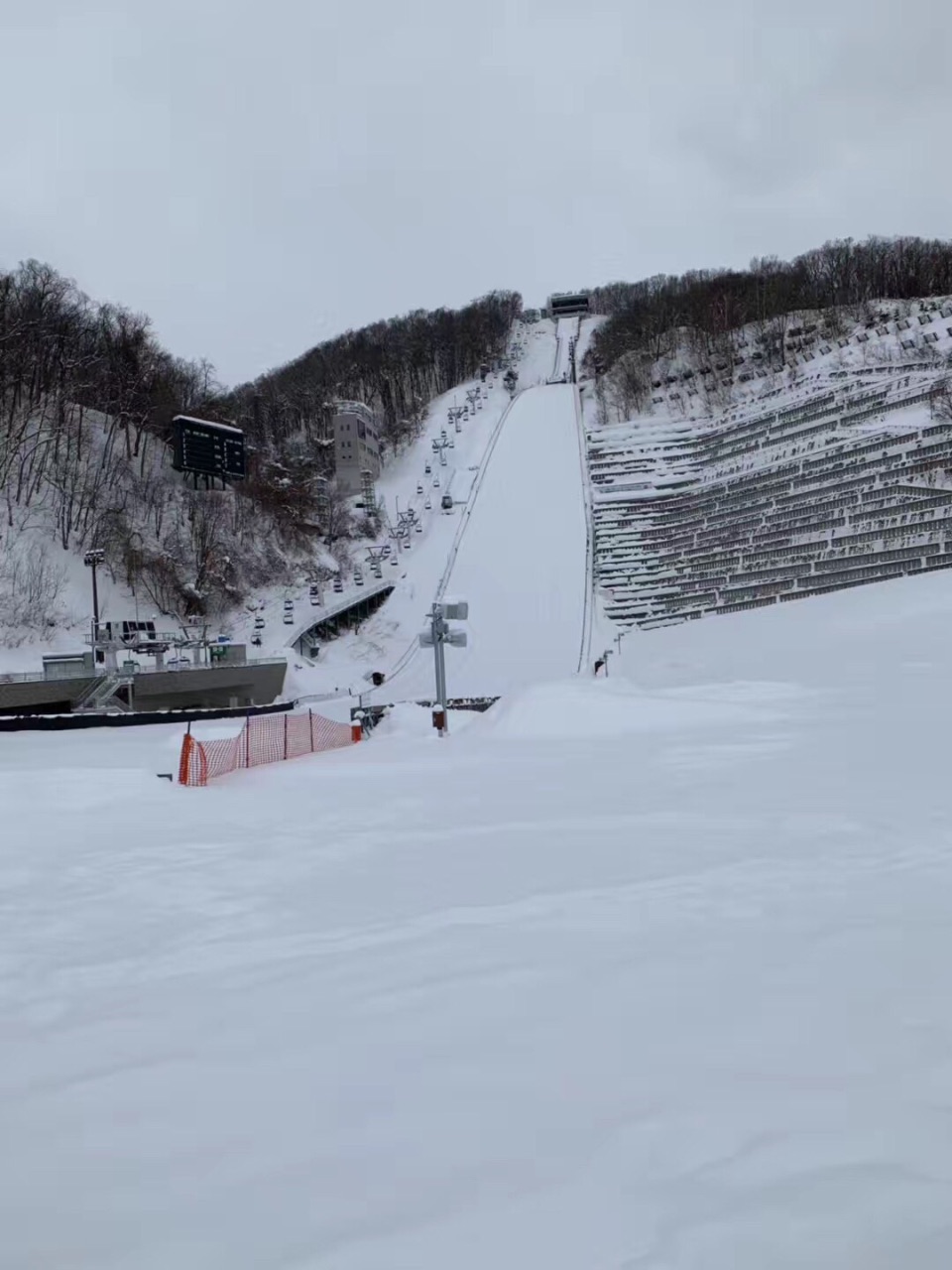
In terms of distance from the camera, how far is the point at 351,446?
6669 cm

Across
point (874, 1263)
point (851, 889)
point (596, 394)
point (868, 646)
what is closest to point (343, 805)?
point (851, 889)

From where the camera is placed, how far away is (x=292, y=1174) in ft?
7.01

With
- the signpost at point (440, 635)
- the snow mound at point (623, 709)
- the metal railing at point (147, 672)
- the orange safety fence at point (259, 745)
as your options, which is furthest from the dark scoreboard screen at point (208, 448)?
the snow mound at point (623, 709)

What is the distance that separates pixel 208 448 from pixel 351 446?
23210 millimetres

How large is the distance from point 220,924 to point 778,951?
109 inches

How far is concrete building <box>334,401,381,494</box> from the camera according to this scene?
6488cm

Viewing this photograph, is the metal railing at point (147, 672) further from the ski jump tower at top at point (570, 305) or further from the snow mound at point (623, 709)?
the ski jump tower at top at point (570, 305)

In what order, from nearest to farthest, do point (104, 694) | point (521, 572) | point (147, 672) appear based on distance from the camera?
point (104, 694)
point (147, 672)
point (521, 572)

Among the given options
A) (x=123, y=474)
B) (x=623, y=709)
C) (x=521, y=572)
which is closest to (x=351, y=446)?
(x=123, y=474)

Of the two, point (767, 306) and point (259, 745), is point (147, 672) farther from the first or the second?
point (767, 306)

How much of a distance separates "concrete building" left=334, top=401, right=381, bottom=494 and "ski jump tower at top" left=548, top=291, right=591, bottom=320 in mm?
71118

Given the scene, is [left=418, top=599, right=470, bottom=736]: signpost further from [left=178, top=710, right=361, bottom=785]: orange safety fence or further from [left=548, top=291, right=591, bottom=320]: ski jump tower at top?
[left=548, top=291, right=591, bottom=320]: ski jump tower at top

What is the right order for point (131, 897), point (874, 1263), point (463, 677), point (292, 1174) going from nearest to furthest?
1. point (874, 1263)
2. point (292, 1174)
3. point (131, 897)
4. point (463, 677)

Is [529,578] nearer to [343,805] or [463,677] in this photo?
[463,677]
